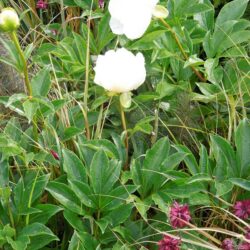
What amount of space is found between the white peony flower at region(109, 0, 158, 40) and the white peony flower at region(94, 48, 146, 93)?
11 cm

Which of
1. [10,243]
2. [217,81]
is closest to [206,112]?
[217,81]

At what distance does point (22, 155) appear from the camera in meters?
1.45

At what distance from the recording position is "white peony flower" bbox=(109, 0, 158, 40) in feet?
4.82

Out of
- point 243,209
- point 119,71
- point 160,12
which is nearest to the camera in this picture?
point 243,209

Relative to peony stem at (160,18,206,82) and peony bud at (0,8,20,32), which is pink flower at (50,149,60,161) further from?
peony stem at (160,18,206,82)

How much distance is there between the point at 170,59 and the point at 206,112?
0.17 meters

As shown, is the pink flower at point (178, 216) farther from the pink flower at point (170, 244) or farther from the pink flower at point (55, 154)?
the pink flower at point (55, 154)

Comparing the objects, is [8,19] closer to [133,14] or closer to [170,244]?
[133,14]

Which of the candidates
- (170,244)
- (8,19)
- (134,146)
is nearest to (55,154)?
(134,146)

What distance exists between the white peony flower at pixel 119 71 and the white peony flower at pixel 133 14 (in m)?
0.11

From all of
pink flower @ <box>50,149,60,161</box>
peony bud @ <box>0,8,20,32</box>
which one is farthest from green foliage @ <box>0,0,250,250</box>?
peony bud @ <box>0,8,20,32</box>

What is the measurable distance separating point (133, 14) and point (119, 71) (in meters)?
0.16

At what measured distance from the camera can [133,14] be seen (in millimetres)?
1460

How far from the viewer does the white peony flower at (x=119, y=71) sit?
4.53ft
